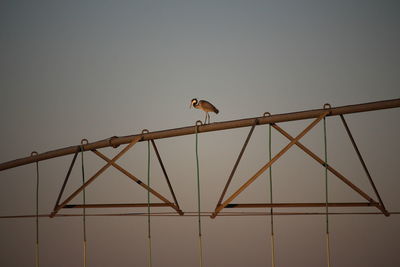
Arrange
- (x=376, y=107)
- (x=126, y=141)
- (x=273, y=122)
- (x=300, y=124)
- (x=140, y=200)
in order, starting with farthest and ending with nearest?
1. (x=140, y=200)
2. (x=300, y=124)
3. (x=126, y=141)
4. (x=273, y=122)
5. (x=376, y=107)

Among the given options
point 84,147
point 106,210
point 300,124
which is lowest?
point 106,210

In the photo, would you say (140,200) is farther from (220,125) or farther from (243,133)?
(220,125)

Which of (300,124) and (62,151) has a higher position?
(300,124)

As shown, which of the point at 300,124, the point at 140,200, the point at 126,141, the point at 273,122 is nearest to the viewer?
Answer: the point at 273,122

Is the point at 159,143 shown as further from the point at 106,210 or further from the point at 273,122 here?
the point at 273,122

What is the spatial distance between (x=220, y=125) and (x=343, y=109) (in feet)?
4.37

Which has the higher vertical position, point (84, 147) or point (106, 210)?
point (84, 147)

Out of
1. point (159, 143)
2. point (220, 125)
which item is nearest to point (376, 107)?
point (220, 125)

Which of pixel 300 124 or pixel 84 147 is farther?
pixel 300 124

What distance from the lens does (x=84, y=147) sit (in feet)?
24.0

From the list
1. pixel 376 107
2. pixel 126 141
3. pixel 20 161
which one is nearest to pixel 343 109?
pixel 376 107

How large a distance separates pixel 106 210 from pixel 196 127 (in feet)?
18.2

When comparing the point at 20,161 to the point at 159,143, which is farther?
the point at 159,143

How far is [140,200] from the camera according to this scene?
36.4 ft
